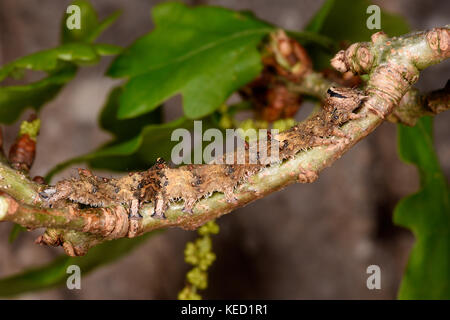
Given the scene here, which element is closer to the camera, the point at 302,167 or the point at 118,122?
the point at 302,167

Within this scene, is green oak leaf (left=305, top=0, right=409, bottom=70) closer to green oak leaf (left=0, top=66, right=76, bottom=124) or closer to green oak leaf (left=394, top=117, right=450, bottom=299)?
green oak leaf (left=394, top=117, right=450, bottom=299)

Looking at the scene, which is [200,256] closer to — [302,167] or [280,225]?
[302,167]

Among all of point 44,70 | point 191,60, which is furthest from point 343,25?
point 44,70

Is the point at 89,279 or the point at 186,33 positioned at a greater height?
the point at 186,33

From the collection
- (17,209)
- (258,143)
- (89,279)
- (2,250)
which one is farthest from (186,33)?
(2,250)

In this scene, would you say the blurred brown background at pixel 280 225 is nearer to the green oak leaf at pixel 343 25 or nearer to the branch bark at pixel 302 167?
the green oak leaf at pixel 343 25

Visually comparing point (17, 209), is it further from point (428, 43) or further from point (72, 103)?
point (72, 103)

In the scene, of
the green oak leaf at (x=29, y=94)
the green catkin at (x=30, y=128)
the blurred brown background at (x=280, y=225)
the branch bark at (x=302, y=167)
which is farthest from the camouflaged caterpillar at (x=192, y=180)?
the blurred brown background at (x=280, y=225)
